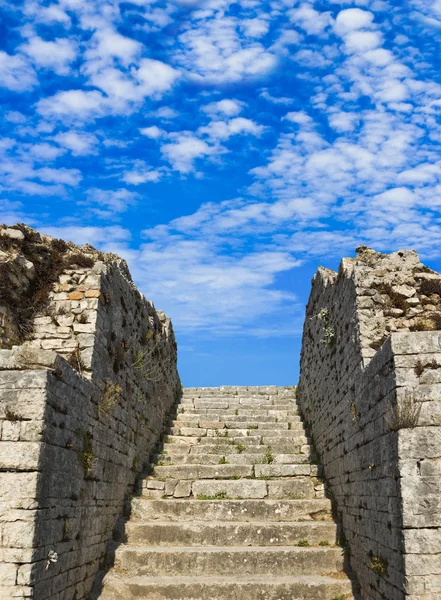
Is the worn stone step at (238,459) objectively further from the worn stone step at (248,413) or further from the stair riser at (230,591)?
the stair riser at (230,591)

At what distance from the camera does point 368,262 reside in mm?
7902

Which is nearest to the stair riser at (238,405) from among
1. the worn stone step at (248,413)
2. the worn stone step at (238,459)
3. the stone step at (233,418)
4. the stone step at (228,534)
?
the worn stone step at (248,413)

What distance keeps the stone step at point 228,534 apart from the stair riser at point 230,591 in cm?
96

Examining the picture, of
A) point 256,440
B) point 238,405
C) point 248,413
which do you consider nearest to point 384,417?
point 256,440

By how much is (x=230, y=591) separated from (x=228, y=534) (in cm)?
108

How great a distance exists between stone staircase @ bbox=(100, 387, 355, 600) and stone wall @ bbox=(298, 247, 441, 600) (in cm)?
47

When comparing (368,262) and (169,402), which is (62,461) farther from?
(169,402)

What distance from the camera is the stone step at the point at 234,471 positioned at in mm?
9172

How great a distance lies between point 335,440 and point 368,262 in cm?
278

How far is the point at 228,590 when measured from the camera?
6.73 metres

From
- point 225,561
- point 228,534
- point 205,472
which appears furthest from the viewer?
point 205,472

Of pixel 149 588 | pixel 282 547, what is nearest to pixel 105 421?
pixel 149 588

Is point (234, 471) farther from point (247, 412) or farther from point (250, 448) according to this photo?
point (247, 412)

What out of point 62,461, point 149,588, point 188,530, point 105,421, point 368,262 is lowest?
point 149,588
